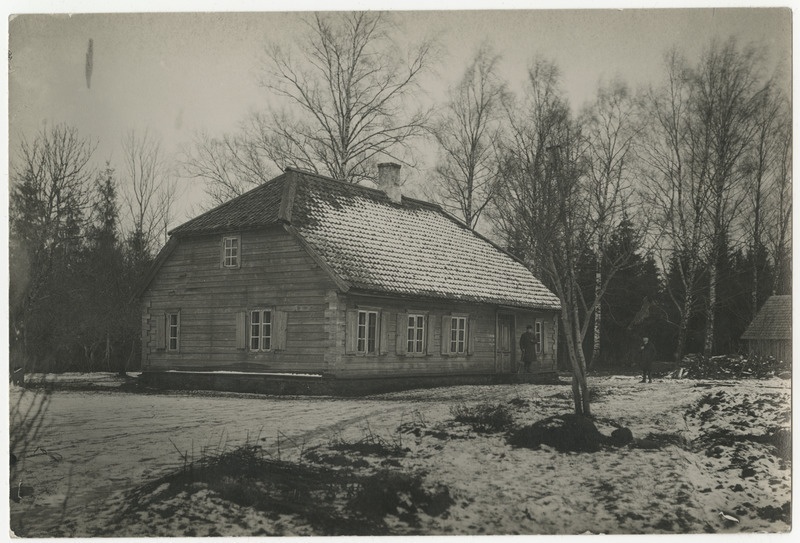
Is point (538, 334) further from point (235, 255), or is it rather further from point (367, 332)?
point (235, 255)

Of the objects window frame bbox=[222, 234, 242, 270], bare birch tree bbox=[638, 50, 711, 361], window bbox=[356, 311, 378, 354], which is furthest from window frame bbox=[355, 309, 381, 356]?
bare birch tree bbox=[638, 50, 711, 361]

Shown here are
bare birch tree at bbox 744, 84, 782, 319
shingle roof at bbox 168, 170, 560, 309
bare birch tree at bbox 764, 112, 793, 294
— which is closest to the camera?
bare birch tree at bbox 764, 112, 793, 294

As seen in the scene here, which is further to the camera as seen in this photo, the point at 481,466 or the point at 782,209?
the point at 782,209

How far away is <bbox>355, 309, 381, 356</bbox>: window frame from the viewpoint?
16141 mm

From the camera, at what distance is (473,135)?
36.4 feet

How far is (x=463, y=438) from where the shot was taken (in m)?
9.03

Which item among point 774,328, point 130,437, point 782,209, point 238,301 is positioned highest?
point 782,209

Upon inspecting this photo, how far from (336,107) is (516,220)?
13.3 feet

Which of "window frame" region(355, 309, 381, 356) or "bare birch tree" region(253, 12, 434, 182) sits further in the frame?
"window frame" region(355, 309, 381, 356)

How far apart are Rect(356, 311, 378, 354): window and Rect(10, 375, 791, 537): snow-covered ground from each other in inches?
220

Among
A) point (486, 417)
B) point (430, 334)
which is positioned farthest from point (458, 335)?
point (486, 417)

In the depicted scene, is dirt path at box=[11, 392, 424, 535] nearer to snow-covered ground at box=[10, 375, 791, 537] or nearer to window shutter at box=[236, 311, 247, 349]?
snow-covered ground at box=[10, 375, 791, 537]

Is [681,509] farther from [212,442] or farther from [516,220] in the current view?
[212,442]

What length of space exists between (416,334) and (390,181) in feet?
12.3
